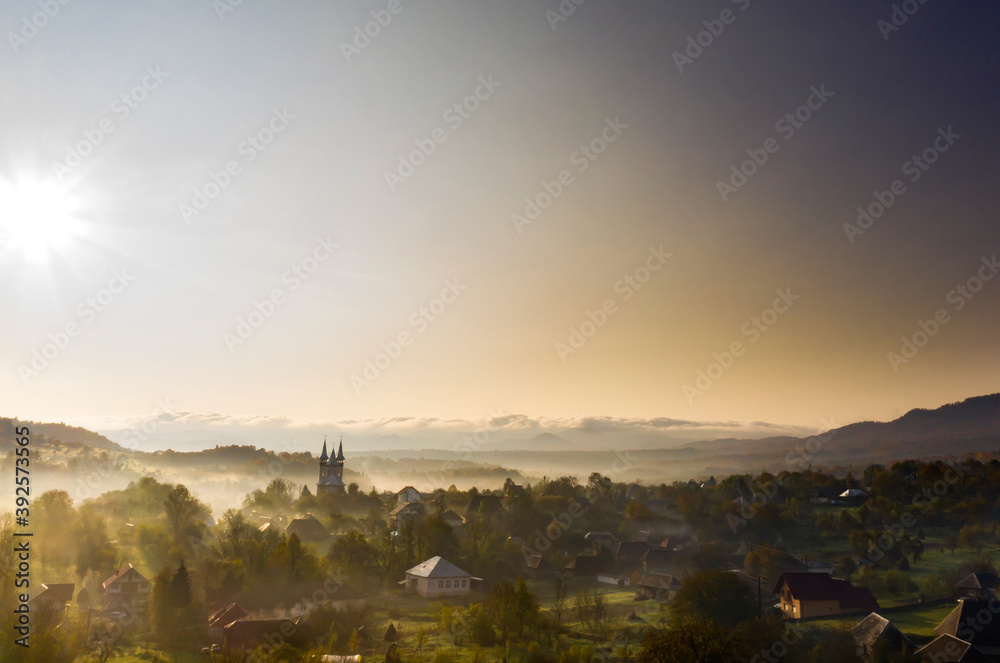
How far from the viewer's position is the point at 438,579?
45906 mm

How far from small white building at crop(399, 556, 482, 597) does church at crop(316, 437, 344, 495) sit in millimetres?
49942

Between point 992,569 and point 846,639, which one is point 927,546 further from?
point 846,639

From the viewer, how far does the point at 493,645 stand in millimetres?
32562

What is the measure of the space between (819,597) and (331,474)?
75448mm

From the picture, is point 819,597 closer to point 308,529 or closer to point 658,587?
point 658,587

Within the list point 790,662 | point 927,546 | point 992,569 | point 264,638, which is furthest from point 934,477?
point 264,638

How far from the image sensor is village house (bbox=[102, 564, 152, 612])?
39.9 meters

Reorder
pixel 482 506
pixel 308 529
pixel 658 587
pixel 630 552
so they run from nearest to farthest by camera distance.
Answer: pixel 658 587, pixel 630 552, pixel 308 529, pixel 482 506

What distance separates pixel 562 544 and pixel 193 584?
1372 inches

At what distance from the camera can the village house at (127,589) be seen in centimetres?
3991

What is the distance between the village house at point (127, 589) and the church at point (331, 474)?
5225 centimetres

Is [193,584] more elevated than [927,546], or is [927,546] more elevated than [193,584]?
[193,584]

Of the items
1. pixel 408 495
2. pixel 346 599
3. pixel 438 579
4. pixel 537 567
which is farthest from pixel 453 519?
Result: pixel 346 599

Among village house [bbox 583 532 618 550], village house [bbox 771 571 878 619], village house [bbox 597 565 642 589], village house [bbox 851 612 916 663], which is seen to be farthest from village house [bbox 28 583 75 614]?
village house [bbox 771 571 878 619]
